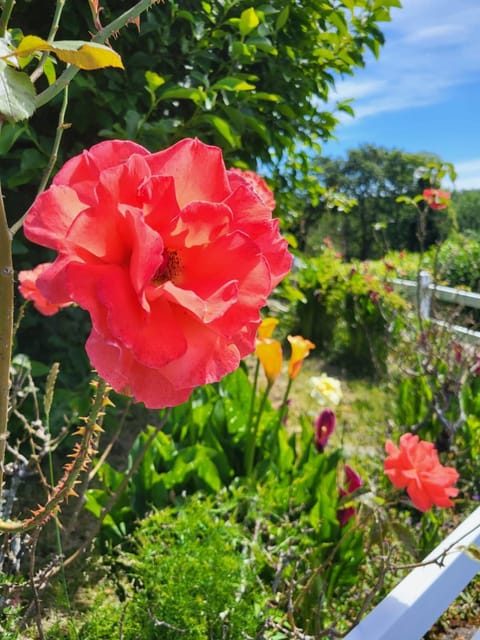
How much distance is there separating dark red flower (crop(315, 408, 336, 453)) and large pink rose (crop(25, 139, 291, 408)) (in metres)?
1.71

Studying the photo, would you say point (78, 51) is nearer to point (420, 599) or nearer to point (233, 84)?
point (420, 599)

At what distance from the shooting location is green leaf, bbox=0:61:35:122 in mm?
449

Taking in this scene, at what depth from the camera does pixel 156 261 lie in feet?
1.58

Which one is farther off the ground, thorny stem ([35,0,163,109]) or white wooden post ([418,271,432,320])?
thorny stem ([35,0,163,109])

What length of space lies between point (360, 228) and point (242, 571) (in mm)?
44857

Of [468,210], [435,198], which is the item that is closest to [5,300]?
[435,198]

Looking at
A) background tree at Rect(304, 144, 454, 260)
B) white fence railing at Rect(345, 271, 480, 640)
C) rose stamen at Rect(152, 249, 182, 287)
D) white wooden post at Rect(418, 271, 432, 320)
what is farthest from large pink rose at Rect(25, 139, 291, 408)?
background tree at Rect(304, 144, 454, 260)

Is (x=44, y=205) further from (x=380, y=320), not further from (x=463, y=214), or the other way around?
(x=463, y=214)

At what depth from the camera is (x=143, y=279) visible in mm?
478

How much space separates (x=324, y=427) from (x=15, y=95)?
1952 millimetres

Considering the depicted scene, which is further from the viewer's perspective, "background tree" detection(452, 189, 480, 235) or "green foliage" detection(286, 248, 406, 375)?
"background tree" detection(452, 189, 480, 235)

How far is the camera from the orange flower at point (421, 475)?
158 cm

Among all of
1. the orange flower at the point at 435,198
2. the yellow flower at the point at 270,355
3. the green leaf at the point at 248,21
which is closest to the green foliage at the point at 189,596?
the yellow flower at the point at 270,355

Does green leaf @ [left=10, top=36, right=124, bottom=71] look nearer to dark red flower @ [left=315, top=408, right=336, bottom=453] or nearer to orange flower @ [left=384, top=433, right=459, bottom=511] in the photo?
orange flower @ [left=384, top=433, right=459, bottom=511]
